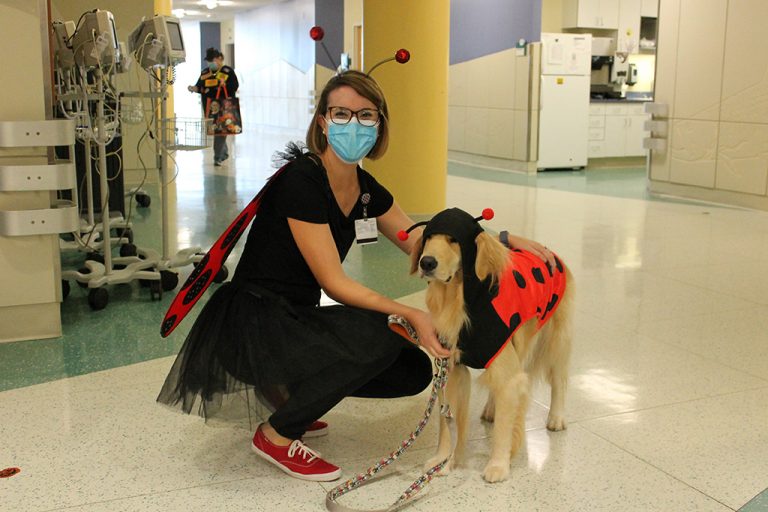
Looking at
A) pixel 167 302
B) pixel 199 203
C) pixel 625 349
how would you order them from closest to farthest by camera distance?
1. pixel 625 349
2. pixel 167 302
3. pixel 199 203

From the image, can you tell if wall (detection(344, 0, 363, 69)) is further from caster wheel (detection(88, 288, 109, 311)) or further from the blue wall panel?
caster wheel (detection(88, 288, 109, 311))

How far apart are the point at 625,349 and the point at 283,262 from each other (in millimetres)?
1898

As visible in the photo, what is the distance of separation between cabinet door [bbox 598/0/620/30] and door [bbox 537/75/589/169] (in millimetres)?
1164

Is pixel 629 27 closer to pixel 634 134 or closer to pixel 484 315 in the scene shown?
pixel 634 134

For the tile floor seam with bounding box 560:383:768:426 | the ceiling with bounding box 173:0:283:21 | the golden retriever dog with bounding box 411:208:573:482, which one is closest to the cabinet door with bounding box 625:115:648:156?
the tile floor seam with bounding box 560:383:768:426

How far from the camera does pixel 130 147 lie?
9336 mm

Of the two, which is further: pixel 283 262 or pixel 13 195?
pixel 13 195

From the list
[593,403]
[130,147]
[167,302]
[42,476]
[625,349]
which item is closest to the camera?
[42,476]

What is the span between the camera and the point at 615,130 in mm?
12242

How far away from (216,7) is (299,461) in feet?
72.4

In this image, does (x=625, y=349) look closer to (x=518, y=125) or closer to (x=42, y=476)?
(x=42, y=476)

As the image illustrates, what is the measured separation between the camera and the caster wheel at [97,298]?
14.3ft

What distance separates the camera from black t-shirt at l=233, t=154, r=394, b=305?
2.48m

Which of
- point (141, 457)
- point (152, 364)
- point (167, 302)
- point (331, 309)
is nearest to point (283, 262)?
point (331, 309)
